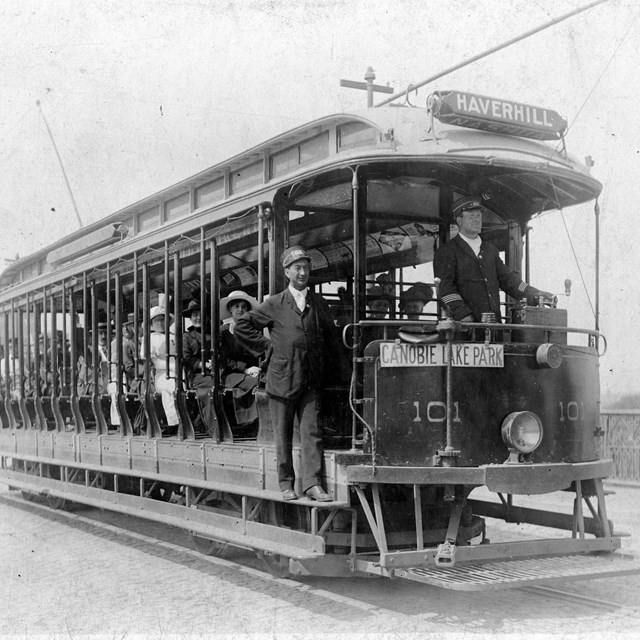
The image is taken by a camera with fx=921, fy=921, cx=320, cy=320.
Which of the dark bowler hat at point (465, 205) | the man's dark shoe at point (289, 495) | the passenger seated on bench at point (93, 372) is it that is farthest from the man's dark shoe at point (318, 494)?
the passenger seated on bench at point (93, 372)

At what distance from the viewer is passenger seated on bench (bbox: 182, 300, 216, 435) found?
7973mm

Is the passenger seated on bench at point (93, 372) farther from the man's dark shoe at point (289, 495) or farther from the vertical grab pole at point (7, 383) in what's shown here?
the man's dark shoe at point (289, 495)

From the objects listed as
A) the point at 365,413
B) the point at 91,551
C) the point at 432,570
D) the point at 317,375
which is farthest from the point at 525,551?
the point at 91,551

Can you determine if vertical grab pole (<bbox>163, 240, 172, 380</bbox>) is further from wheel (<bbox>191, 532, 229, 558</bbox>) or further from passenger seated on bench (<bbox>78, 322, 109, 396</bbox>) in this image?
passenger seated on bench (<bbox>78, 322, 109, 396</bbox>)

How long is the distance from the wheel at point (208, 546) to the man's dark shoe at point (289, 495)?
207cm

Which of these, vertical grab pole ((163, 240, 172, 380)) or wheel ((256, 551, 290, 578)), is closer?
wheel ((256, 551, 290, 578))

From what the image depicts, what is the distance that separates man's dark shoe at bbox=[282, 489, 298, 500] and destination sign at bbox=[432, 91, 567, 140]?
8.88 feet

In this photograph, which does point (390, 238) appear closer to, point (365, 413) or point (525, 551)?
point (365, 413)

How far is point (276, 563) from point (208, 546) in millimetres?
1376

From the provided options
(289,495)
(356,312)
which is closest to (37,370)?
(289,495)

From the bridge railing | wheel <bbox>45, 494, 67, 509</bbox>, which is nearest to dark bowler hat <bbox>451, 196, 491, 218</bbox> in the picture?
wheel <bbox>45, 494, 67, 509</bbox>

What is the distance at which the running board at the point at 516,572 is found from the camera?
5184 millimetres

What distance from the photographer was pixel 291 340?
6.30m

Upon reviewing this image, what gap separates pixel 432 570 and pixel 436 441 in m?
0.79
